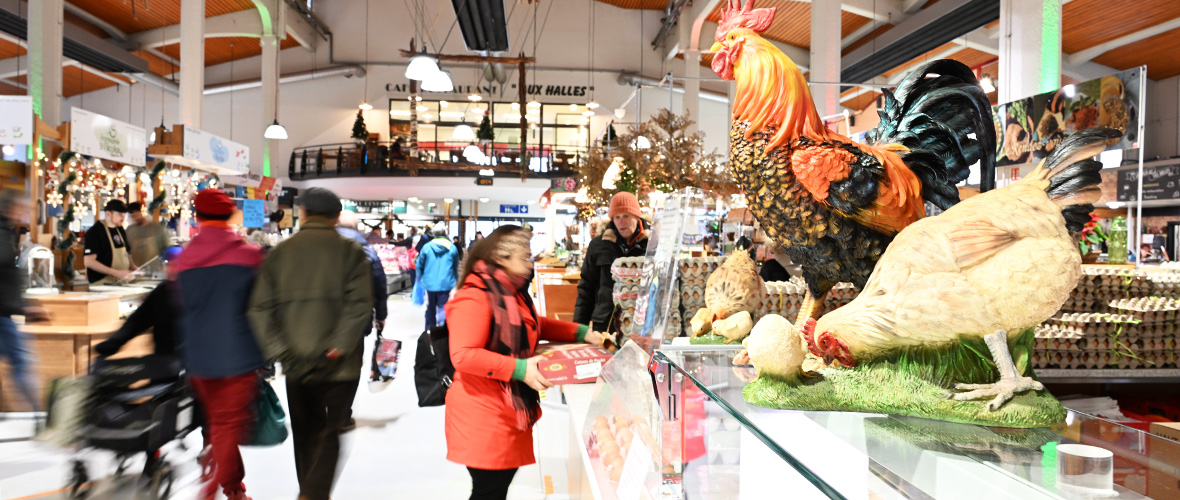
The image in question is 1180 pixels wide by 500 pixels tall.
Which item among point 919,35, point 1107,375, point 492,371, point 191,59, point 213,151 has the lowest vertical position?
point 1107,375

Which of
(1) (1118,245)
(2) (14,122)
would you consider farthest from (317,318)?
(2) (14,122)

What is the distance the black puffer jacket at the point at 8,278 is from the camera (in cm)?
289

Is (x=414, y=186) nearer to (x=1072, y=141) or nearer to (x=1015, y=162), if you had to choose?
(x=1015, y=162)

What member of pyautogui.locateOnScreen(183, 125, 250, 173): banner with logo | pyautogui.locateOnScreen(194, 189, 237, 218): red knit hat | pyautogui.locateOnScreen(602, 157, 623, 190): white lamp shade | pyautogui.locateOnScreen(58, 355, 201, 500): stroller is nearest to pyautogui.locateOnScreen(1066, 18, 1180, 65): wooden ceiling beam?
pyautogui.locateOnScreen(602, 157, 623, 190): white lamp shade

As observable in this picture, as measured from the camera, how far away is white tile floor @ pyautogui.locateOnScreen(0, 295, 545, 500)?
3172mm

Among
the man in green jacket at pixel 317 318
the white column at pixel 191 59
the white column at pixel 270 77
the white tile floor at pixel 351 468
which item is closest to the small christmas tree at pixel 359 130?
the white column at pixel 270 77

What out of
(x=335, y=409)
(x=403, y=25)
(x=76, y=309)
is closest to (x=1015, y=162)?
(x=335, y=409)

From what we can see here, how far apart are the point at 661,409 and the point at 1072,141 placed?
756 mm

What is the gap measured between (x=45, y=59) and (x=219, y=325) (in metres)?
9.25

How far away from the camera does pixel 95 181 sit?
9.71 m

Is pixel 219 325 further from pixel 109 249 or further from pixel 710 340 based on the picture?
pixel 109 249

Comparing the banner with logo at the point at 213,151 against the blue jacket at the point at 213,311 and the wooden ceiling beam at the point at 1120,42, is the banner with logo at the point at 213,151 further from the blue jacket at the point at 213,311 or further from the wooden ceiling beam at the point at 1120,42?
the wooden ceiling beam at the point at 1120,42

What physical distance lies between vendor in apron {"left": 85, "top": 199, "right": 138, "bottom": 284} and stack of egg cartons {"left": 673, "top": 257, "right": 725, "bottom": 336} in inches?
204

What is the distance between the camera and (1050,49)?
4695 mm
